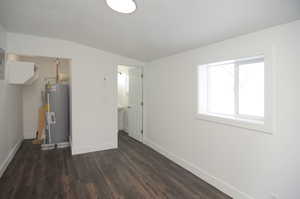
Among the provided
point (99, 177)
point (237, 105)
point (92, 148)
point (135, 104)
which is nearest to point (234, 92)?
point (237, 105)

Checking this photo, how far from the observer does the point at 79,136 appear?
12.4ft

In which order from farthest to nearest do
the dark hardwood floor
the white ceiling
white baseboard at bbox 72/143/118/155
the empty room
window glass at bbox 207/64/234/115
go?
1. white baseboard at bbox 72/143/118/155
2. window glass at bbox 207/64/234/115
3. the dark hardwood floor
4. the empty room
5. the white ceiling

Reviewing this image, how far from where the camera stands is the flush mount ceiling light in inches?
75.4

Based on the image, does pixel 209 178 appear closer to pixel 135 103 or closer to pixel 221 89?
pixel 221 89

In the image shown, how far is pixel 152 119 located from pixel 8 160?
3044 millimetres

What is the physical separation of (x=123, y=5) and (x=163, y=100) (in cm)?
222

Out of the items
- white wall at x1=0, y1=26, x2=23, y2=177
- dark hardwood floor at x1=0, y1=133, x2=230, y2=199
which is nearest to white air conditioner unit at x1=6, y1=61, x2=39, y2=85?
white wall at x1=0, y1=26, x2=23, y2=177

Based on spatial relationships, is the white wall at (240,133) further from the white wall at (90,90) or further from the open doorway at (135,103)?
the white wall at (90,90)

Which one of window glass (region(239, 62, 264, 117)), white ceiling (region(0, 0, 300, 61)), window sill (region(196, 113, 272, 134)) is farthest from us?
window glass (region(239, 62, 264, 117))

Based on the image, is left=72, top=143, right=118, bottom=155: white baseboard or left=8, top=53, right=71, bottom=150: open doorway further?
left=72, top=143, right=118, bottom=155: white baseboard

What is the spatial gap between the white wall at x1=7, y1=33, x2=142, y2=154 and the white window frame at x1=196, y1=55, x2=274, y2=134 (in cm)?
215

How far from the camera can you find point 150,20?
223cm

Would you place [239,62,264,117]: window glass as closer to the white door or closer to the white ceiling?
the white ceiling

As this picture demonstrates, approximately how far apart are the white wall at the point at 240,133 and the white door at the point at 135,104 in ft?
3.47
